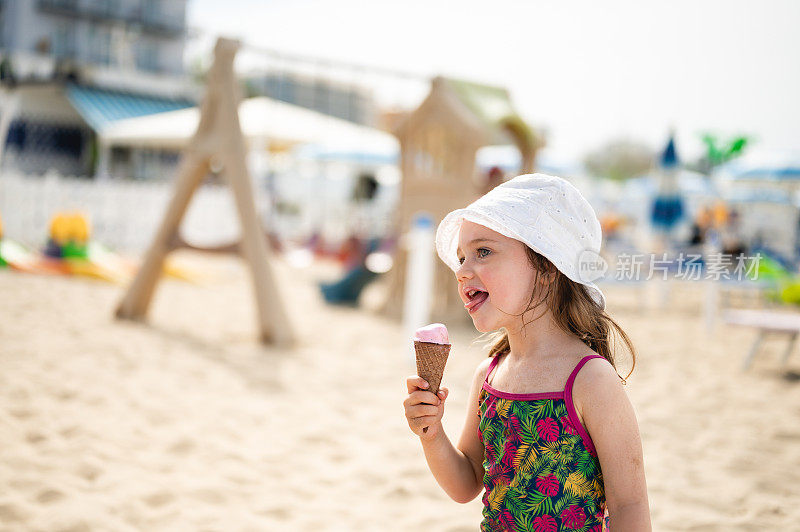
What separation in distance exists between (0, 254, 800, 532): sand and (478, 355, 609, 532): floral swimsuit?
1412 millimetres

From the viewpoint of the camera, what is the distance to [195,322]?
6.96 meters

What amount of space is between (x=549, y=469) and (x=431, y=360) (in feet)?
1.02

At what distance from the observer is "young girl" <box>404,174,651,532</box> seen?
1322 millimetres

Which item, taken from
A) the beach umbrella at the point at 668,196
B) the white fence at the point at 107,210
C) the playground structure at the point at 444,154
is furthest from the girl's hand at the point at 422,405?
the beach umbrella at the point at 668,196

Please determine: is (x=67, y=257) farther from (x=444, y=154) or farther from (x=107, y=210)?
(x=444, y=154)

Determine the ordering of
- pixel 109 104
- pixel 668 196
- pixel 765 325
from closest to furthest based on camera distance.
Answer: pixel 765 325 → pixel 668 196 → pixel 109 104

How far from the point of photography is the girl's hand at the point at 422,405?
55.7 inches

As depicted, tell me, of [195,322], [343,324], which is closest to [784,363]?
[343,324]

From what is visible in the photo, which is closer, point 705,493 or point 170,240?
point 705,493

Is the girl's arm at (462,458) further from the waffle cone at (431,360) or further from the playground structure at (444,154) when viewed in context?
the playground structure at (444,154)

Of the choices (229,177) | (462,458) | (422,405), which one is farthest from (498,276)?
(229,177)

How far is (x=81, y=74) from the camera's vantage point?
18.5 m

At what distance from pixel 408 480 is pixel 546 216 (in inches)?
85.6

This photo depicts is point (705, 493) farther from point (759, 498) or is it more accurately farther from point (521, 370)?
point (521, 370)
